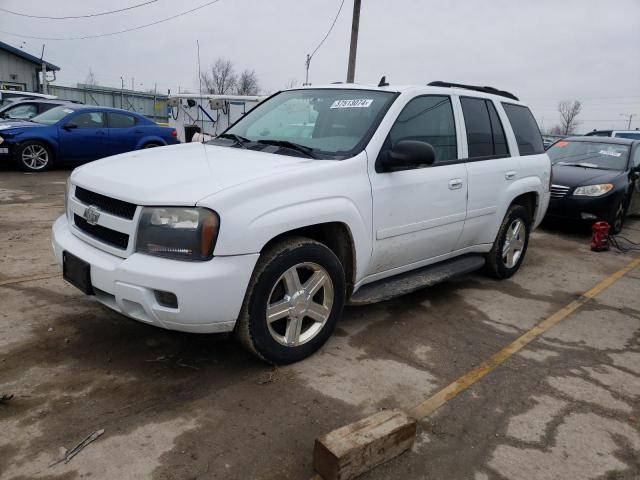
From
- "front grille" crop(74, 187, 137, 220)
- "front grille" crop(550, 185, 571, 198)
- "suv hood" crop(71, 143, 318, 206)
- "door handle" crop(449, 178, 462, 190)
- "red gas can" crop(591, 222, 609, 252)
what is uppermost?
"suv hood" crop(71, 143, 318, 206)

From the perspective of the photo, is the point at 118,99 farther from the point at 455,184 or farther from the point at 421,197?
the point at 421,197

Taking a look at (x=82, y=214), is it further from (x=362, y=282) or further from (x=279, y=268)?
(x=362, y=282)

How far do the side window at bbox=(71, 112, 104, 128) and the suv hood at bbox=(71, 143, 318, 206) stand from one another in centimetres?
848

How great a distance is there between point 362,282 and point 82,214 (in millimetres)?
1875

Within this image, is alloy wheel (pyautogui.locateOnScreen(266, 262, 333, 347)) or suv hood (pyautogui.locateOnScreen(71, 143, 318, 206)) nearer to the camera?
suv hood (pyautogui.locateOnScreen(71, 143, 318, 206))

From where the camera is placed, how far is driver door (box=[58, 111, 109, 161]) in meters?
10.8

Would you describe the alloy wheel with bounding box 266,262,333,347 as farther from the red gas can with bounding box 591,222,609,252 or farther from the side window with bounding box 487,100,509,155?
the red gas can with bounding box 591,222,609,252

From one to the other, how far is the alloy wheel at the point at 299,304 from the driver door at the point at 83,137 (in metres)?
9.45

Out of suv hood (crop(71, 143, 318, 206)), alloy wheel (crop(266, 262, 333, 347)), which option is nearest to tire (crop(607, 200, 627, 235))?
alloy wheel (crop(266, 262, 333, 347))

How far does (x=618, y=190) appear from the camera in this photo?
305 inches

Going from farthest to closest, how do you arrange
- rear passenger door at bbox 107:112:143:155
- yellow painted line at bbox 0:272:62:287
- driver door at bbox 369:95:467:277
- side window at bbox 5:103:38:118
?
1. side window at bbox 5:103:38:118
2. rear passenger door at bbox 107:112:143:155
3. yellow painted line at bbox 0:272:62:287
4. driver door at bbox 369:95:467:277

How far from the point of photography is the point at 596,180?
7770 millimetres

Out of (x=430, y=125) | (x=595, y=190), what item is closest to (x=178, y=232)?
(x=430, y=125)

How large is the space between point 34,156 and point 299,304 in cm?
967
